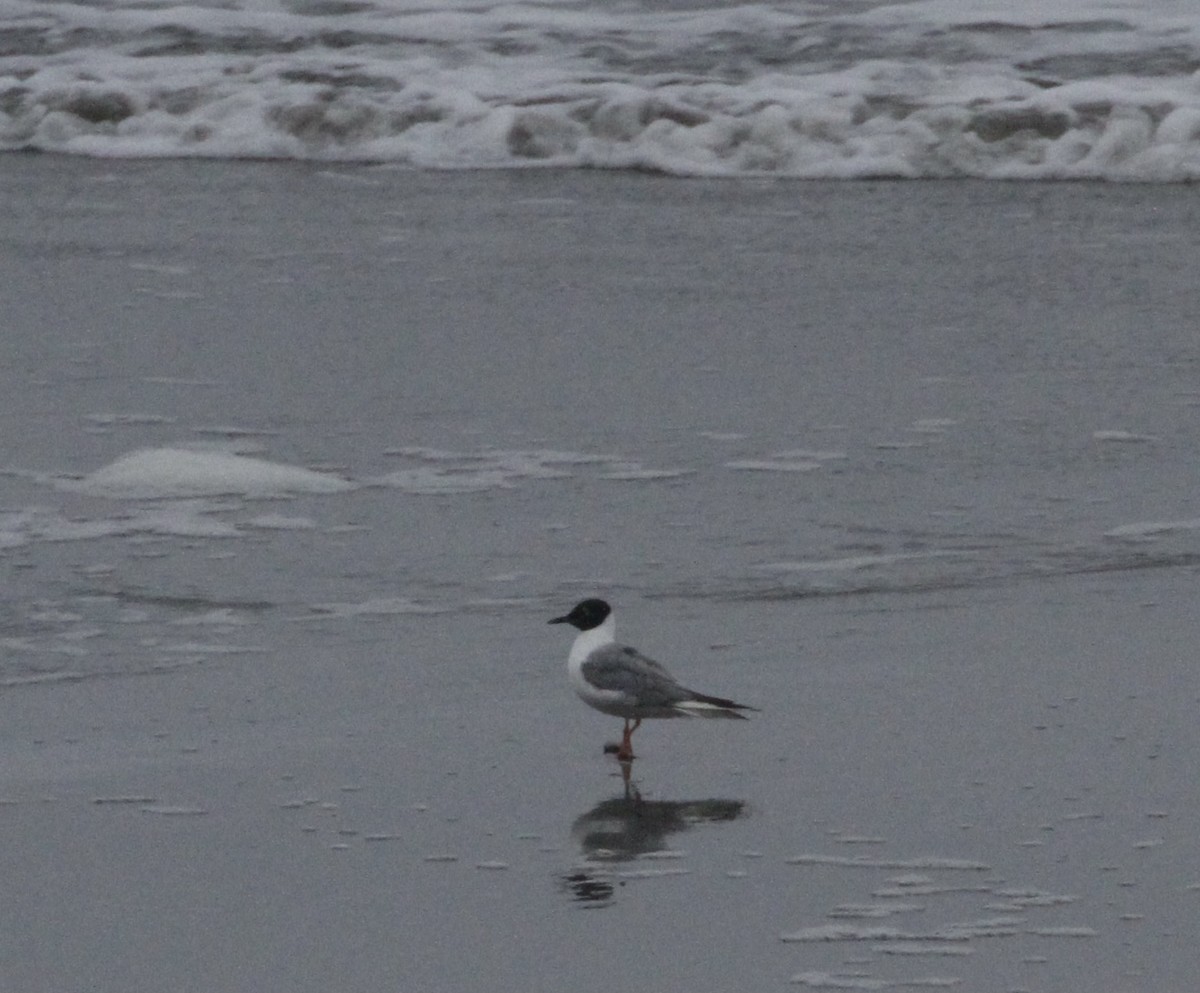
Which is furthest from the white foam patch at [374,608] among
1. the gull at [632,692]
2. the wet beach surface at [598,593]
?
the gull at [632,692]

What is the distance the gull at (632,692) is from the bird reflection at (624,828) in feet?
0.93

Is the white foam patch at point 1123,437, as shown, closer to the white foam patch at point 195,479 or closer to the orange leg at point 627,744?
the white foam patch at point 195,479

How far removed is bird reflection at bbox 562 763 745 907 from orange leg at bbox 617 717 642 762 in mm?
210

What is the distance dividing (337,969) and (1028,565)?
354 centimetres

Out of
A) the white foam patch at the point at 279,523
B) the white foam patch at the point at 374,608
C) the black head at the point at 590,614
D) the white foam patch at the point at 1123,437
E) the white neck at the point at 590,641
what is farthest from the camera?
the white foam patch at the point at 1123,437

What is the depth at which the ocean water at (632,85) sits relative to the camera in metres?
15.9

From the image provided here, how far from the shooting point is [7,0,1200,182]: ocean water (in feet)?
52.1

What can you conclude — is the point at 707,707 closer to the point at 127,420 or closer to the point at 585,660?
the point at 585,660

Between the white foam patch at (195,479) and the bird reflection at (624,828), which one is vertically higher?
the bird reflection at (624,828)

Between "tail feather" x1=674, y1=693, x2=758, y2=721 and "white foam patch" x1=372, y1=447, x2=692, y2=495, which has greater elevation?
"tail feather" x1=674, y1=693, x2=758, y2=721

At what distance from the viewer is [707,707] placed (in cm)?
597

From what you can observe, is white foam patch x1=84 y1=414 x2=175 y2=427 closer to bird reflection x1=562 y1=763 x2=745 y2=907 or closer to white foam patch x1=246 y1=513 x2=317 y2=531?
white foam patch x1=246 y1=513 x2=317 y2=531

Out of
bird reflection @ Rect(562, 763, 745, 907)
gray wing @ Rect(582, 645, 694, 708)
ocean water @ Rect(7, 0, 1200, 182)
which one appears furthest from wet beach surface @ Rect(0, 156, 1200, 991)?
ocean water @ Rect(7, 0, 1200, 182)

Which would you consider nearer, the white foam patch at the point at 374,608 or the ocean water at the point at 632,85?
the white foam patch at the point at 374,608
